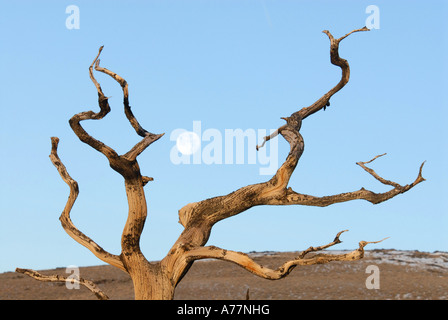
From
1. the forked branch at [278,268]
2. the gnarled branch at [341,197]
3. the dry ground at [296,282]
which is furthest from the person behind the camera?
the dry ground at [296,282]

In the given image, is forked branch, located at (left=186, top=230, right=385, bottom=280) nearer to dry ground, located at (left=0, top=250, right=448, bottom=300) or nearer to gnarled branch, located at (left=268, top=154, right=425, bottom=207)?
gnarled branch, located at (left=268, top=154, right=425, bottom=207)

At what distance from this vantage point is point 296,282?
94.1 feet

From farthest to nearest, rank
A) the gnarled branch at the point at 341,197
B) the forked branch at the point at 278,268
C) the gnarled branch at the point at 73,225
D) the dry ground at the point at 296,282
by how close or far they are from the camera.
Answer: the dry ground at the point at 296,282 < the gnarled branch at the point at 73,225 < the gnarled branch at the point at 341,197 < the forked branch at the point at 278,268

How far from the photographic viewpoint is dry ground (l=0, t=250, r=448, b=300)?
85.0 feet

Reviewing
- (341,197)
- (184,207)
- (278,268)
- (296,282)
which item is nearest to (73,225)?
(184,207)

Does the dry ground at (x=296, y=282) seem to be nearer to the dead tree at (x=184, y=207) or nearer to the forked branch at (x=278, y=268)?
the dead tree at (x=184, y=207)

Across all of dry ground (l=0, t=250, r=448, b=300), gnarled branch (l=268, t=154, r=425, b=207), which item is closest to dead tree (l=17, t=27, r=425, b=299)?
gnarled branch (l=268, t=154, r=425, b=207)

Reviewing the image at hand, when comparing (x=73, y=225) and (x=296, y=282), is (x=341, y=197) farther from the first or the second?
(x=296, y=282)

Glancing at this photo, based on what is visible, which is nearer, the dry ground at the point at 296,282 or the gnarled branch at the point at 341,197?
the gnarled branch at the point at 341,197

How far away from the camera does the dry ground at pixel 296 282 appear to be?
25922 mm

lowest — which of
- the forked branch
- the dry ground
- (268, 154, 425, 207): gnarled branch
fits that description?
the dry ground

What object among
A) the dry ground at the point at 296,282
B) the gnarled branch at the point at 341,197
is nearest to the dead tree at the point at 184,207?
the gnarled branch at the point at 341,197

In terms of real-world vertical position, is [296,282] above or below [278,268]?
below
